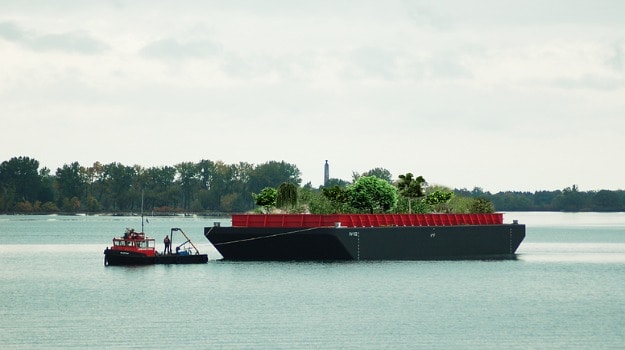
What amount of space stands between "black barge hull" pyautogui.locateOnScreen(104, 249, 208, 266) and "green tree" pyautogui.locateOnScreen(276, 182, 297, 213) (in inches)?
510

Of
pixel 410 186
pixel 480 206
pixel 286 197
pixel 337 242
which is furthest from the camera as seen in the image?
pixel 480 206

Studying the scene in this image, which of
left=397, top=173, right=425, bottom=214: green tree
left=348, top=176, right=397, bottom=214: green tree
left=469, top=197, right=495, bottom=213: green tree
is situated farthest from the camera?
left=469, top=197, right=495, bottom=213: green tree

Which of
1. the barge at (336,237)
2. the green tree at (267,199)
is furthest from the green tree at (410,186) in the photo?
the green tree at (267,199)

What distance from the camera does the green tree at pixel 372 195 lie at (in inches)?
4990

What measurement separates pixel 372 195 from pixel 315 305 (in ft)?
164

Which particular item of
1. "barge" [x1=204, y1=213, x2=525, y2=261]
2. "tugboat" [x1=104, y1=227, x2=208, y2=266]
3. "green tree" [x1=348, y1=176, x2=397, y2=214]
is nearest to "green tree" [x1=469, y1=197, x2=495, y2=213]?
"green tree" [x1=348, y1=176, x2=397, y2=214]

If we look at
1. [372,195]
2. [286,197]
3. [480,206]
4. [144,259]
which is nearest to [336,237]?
[286,197]

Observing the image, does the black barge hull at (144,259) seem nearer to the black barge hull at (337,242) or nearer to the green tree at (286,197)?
the black barge hull at (337,242)

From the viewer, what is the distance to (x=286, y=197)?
121m

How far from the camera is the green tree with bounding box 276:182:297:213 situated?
120m

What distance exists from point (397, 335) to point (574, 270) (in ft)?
175

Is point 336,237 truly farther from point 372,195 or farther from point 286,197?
point 372,195

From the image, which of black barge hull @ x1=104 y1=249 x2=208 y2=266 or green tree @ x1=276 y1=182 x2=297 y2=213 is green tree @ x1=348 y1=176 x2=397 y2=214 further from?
black barge hull @ x1=104 y1=249 x2=208 y2=266

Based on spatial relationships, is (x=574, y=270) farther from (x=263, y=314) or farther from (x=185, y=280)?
(x=263, y=314)
